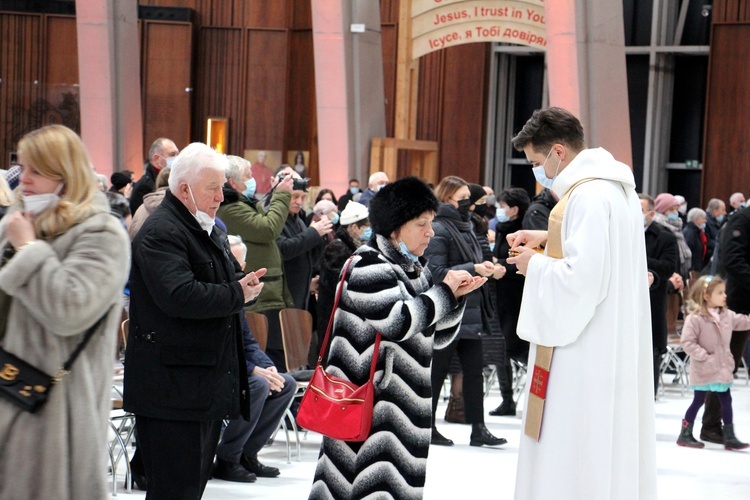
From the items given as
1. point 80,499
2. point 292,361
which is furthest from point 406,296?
point 292,361

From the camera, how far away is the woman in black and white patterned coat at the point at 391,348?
13.8ft

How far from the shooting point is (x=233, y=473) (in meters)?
6.45

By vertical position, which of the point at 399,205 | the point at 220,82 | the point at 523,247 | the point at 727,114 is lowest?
the point at 523,247

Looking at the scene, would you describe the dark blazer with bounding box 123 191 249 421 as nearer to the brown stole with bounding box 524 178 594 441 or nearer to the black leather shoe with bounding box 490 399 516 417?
the brown stole with bounding box 524 178 594 441

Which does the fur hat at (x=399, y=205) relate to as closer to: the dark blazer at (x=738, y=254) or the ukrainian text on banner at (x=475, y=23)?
the dark blazer at (x=738, y=254)

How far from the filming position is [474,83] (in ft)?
A: 65.4

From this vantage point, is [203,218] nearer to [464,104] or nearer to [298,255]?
[298,255]

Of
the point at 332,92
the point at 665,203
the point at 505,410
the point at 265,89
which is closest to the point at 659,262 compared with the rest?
the point at 505,410

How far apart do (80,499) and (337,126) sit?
11213 mm

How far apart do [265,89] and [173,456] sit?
16.1 meters

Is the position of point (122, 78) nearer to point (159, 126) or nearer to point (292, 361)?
point (159, 126)

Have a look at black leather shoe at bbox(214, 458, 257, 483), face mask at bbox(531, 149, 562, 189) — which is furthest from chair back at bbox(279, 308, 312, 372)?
face mask at bbox(531, 149, 562, 189)

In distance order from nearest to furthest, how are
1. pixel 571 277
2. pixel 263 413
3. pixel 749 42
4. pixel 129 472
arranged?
pixel 571 277 < pixel 129 472 < pixel 263 413 < pixel 749 42

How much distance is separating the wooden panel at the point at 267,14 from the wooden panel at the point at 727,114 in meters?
7.14
